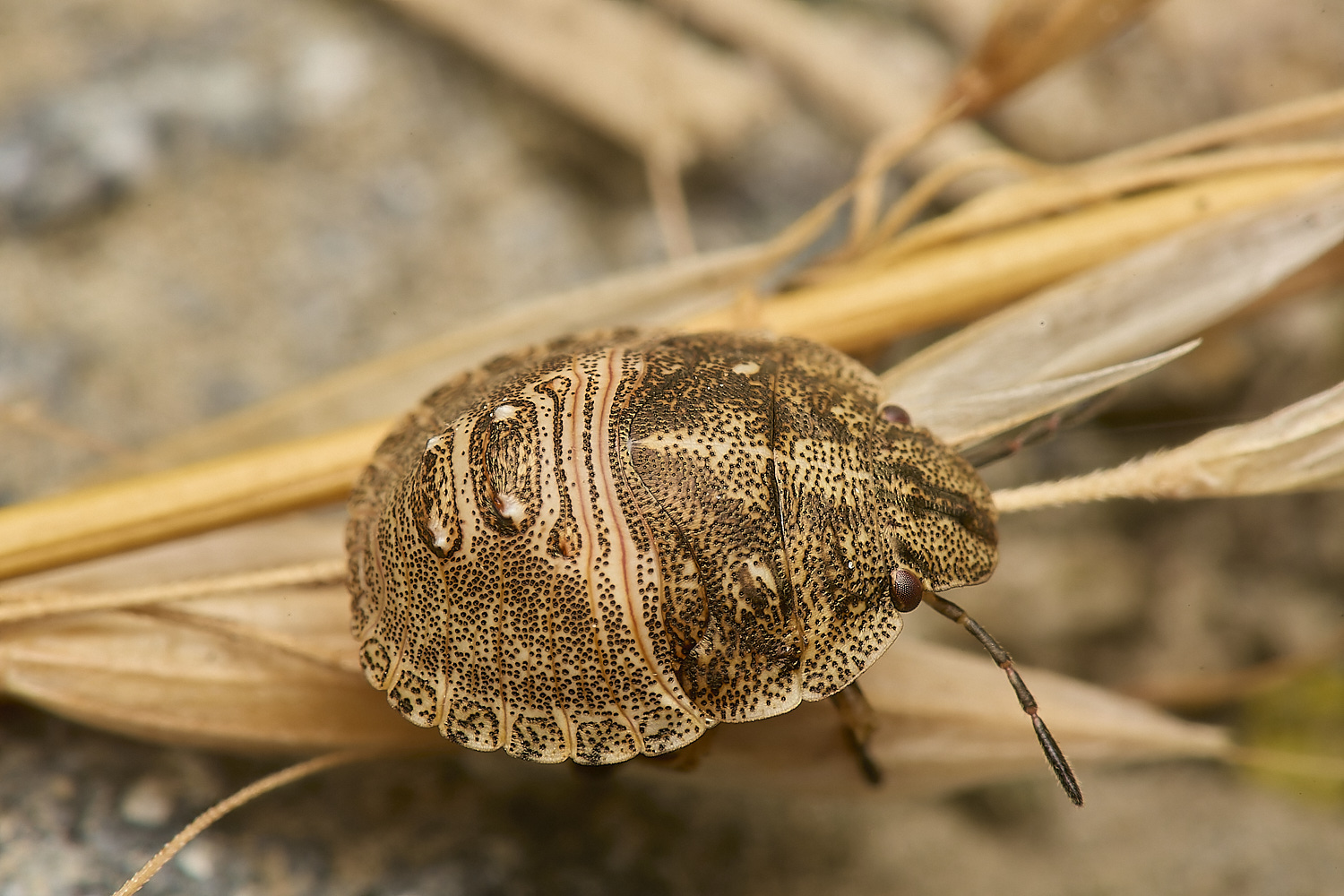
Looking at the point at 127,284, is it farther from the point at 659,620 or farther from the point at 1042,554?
the point at 1042,554

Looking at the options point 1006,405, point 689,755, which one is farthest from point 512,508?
point 1006,405

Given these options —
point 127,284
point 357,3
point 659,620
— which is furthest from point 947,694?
point 357,3

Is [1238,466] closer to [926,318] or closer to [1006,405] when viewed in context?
[1006,405]

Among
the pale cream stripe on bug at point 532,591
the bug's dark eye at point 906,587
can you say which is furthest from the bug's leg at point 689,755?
the bug's dark eye at point 906,587

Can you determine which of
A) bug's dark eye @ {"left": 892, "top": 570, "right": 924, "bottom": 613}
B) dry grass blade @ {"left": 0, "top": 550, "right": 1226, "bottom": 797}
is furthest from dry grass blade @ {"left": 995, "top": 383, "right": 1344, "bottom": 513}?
dry grass blade @ {"left": 0, "top": 550, "right": 1226, "bottom": 797}

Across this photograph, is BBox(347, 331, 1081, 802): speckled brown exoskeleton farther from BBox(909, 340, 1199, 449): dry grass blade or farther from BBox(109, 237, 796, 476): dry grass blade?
BBox(109, 237, 796, 476): dry grass blade

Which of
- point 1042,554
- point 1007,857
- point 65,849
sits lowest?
point 1007,857
